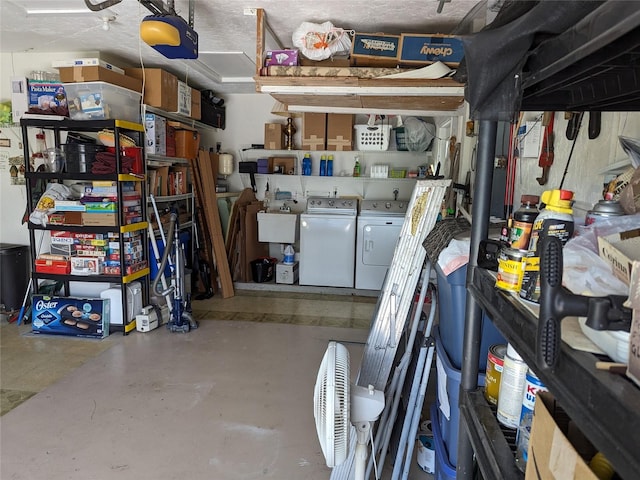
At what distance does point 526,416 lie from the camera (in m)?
0.80

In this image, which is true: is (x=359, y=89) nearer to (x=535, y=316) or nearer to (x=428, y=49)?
(x=428, y=49)

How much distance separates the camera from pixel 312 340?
3.58 m

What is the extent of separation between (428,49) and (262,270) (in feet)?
11.1

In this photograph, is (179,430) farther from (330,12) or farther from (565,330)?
(330,12)

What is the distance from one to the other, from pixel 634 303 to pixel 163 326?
3974mm

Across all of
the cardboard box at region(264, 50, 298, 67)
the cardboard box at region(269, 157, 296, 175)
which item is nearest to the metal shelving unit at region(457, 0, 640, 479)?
the cardboard box at region(264, 50, 298, 67)

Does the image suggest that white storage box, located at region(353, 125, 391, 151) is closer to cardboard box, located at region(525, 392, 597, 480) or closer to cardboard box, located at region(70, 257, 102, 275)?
cardboard box, located at region(70, 257, 102, 275)

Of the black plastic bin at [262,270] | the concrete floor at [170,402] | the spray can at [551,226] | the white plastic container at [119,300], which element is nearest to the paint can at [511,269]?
the spray can at [551,226]

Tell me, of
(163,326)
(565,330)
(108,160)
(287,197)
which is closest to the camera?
(565,330)

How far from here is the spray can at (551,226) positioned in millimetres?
731

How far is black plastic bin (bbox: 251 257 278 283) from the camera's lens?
522cm

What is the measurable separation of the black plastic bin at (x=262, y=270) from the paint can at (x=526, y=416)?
4555mm

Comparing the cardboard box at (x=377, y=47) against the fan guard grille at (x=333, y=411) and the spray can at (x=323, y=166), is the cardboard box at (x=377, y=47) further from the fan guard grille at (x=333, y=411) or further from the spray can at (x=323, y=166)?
the spray can at (x=323, y=166)

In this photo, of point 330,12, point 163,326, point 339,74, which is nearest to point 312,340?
point 163,326
